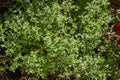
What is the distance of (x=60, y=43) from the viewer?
379 cm

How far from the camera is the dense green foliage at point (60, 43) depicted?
376 centimetres

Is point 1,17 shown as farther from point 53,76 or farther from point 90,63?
point 90,63

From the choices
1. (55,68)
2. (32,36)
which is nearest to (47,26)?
(32,36)

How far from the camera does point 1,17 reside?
4758 millimetres

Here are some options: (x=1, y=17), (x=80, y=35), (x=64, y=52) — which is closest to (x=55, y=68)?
(x=64, y=52)

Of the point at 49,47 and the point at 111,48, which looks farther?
the point at 111,48

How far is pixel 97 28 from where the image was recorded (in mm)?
3920

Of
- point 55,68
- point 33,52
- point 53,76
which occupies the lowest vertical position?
point 53,76

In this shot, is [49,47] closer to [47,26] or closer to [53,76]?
[47,26]

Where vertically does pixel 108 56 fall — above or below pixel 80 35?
below

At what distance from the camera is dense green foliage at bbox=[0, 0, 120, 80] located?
376cm

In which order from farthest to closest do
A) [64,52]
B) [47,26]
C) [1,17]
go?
[1,17], [47,26], [64,52]

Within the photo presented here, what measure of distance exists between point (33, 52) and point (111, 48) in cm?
103

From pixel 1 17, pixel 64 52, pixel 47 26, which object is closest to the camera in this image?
pixel 64 52
